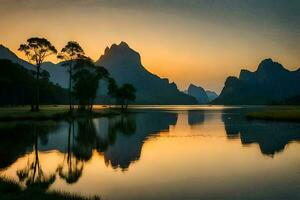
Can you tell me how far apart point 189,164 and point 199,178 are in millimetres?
5391

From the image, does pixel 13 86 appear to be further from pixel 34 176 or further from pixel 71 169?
pixel 34 176

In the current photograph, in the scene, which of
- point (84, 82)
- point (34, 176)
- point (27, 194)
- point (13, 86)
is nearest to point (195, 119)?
point (84, 82)

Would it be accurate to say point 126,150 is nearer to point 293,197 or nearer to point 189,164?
point 189,164

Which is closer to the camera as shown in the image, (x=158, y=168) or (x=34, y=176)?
(x=34, y=176)

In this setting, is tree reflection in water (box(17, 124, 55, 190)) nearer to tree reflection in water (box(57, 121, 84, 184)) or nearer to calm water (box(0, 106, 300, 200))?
calm water (box(0, 106, 300, 200))

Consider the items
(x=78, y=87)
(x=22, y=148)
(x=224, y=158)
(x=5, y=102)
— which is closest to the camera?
(x=224, y=158)

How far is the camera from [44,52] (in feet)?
287

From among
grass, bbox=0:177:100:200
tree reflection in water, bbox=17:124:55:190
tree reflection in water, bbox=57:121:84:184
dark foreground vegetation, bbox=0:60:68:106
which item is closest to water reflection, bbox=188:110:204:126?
tree reflection in water, bbox=57:121:84:184

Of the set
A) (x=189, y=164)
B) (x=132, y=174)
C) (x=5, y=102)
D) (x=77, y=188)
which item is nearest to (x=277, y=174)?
(x=189, y=164)

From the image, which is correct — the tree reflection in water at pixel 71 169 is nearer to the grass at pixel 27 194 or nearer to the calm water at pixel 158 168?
the calm water at pixel 158 168

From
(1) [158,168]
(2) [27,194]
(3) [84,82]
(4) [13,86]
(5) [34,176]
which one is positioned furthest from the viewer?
(4) [13,86]

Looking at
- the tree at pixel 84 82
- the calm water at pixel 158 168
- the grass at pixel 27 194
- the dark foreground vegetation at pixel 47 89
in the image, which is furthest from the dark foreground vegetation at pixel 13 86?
the grass at pixel 27 194

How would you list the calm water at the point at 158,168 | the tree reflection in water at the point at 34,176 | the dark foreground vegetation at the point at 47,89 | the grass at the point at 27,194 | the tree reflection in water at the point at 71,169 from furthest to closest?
the dark foreground vegetation at the point at 47,89, the tree reflection in water at the point at 71,169, the tree reflection in water at the point at 34,176, the calm water at the point at 158,168, the grass at the point at 27,194

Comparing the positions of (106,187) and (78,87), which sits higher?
(78,87)
